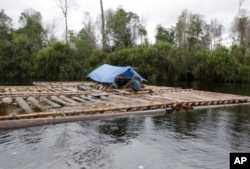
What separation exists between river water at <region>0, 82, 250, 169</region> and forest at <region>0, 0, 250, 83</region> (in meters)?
22.1

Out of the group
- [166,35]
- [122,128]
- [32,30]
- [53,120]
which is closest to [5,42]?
[32,30]

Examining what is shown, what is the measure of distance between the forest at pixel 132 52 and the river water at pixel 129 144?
2213cm

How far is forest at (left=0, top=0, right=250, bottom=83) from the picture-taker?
35062mm

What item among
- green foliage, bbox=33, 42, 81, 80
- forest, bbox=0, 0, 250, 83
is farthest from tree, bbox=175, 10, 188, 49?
green foliage, bbox=33, 42, 81, 80

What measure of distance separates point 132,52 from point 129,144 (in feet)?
90.9

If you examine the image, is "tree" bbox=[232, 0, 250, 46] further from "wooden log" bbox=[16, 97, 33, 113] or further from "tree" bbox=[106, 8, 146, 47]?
"wooden log" bbox=[16, 97, 33, 113]

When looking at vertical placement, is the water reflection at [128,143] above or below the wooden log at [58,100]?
below

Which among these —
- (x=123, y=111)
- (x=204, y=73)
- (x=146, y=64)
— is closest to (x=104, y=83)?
(x=123, y=111)

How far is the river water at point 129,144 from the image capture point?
7480 mm

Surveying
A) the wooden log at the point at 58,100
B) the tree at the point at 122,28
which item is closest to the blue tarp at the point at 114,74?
the wooden log at the point at 58,100

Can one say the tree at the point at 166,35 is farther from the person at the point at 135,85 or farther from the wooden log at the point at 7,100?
the wooden log at the point at 7,100

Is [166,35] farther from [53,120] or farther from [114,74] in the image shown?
[53,120]

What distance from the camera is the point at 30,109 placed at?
12047 millimetres

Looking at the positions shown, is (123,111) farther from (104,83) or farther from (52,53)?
(52,53)
